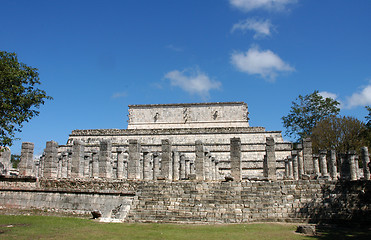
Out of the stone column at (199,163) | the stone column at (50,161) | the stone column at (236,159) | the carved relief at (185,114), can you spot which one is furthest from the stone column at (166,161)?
the carved relief at (185,114)

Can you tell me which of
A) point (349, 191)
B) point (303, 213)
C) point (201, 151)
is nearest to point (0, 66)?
point (201, 151)

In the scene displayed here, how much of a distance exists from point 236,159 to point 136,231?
8163 millimetres

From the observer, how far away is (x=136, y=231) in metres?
11.8

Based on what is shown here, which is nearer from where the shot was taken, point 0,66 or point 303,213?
point 303,213

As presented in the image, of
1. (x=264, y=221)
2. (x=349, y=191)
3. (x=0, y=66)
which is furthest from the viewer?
(x=0, y=66)

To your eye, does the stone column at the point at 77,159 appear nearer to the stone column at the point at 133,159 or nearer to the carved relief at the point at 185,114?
the stone column at the point at 133,159

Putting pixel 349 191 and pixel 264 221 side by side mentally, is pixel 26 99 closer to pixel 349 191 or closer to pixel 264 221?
pixel 264 221

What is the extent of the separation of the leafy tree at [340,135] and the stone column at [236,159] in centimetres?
1893

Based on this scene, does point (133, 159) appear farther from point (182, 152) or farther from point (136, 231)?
point (182, 152)

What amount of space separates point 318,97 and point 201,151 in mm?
30204

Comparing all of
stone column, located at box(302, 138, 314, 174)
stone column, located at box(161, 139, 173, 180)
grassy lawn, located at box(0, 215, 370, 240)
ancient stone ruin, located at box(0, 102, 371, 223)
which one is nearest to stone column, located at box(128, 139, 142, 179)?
ancient stone ruin, located at box(0, 102, 371, 223)

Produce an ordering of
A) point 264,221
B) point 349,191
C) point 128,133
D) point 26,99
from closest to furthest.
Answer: point 264,221
point 349,191
point 26,99
point 128,133

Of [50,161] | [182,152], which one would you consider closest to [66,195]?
[50,161]

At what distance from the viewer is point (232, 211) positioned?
1427 cm
